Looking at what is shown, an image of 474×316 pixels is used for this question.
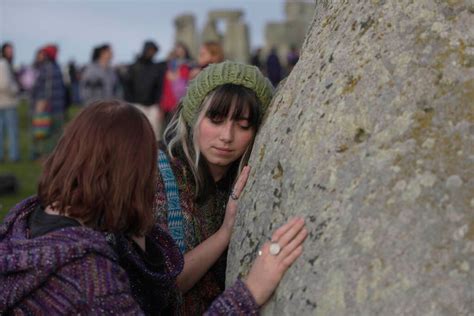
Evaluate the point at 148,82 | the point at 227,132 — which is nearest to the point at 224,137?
the point at 227,132

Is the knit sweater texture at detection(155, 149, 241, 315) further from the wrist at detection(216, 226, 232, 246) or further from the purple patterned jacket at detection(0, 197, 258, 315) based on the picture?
the purple patterned jacket at detection(0, 197, 258, 315)

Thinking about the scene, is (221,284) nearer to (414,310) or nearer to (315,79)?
(315,79)

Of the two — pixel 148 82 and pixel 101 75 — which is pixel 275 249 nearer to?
pixel 148 82

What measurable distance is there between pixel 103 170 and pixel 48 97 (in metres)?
10.1

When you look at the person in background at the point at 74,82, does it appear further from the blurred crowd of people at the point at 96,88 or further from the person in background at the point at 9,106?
the person in background at the point at 9,106

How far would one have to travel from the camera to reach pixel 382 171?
2420 mm

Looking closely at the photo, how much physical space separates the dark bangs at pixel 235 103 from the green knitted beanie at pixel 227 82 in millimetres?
22

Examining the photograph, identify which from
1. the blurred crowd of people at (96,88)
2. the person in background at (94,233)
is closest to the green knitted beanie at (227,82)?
the person in background at (94,233)

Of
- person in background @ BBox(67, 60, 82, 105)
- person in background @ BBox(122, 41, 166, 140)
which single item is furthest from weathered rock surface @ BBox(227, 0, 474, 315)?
person in background @ BBox(67, 60, 82, 105)

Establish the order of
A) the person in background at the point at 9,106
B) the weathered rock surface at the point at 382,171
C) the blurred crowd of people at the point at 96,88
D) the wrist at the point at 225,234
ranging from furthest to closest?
1. the person in background at the point at 9,106
2. the blurred crowd of people at the point at 96,88
3. the wrist at the point at 225,234
4. the weathered rock surface at the point at 382,171

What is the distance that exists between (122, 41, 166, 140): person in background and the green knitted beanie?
802 cm

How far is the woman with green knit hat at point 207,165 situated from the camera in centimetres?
318

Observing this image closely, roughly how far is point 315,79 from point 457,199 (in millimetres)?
644

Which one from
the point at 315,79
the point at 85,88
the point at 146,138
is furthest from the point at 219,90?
the point at 85,88
